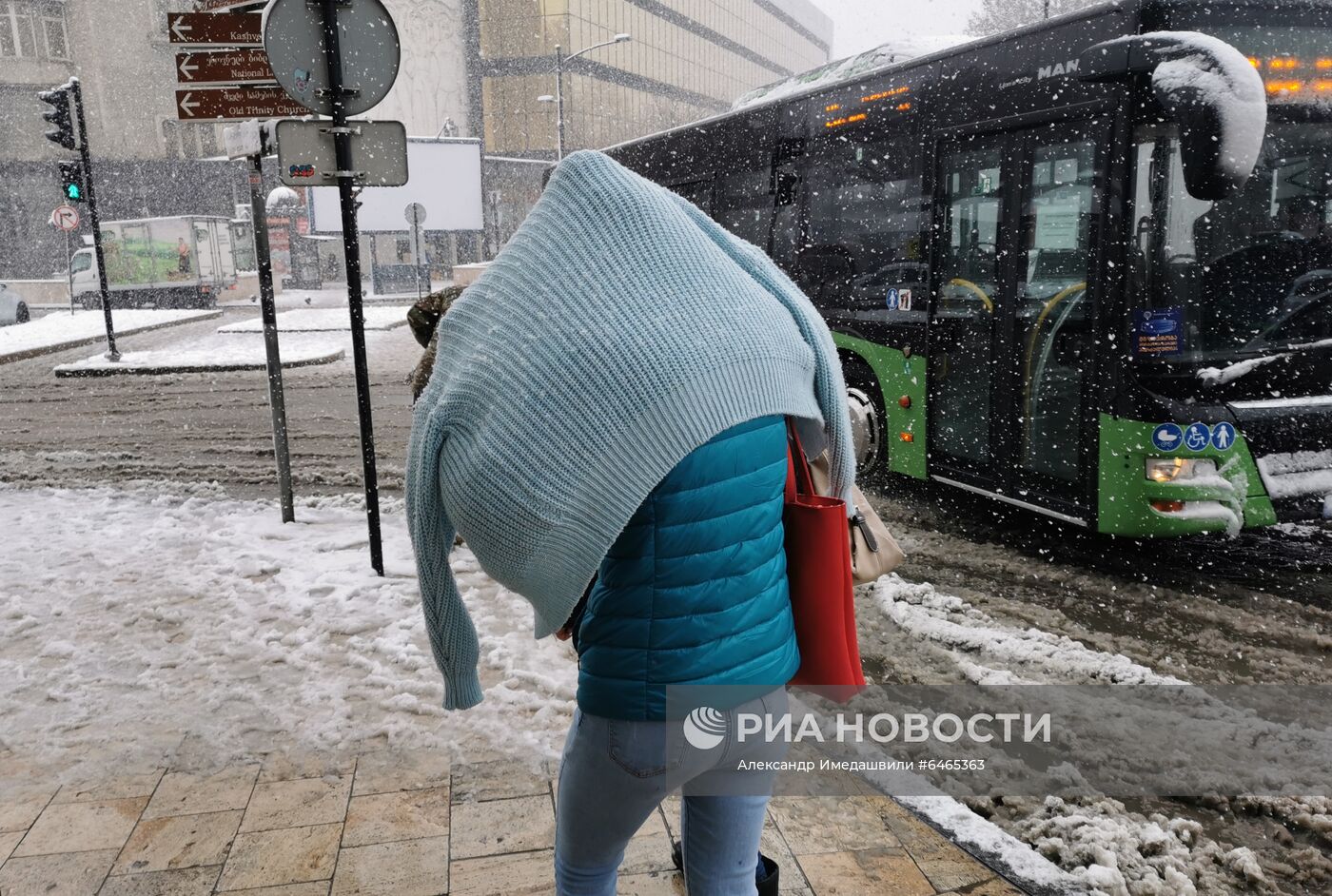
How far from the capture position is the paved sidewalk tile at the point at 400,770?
361cm

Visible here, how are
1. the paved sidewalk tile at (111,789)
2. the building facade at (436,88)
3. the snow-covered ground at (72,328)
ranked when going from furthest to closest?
1. the building facade at (436,88)
2. the snow-covered ground at (72,328)
3. the paved sidewalk tile at (111,789)

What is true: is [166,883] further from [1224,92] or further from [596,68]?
[596,68]

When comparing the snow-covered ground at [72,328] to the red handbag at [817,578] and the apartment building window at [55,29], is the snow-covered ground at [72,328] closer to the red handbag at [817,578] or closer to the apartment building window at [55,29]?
the apartment building window at [55,29]

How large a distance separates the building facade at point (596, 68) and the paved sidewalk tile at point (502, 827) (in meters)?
50.7

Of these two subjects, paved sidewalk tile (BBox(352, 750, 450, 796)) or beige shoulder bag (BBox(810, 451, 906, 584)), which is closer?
beige shoulder bag (BBox(810, 451, 906, 584))

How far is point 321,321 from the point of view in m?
25.2

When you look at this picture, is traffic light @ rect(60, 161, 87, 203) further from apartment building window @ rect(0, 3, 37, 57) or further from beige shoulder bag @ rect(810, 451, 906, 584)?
apartment building window @ rect(0, 3, 37, 57)

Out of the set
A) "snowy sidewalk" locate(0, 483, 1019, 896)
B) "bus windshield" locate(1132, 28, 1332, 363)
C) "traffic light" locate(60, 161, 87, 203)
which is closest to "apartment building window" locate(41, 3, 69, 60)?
"traffic light" locate(60, 161, 87, 203)

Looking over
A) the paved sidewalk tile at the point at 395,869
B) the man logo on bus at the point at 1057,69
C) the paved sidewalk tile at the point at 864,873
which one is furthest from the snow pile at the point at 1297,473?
the paved sidewalk tile at the point at 395,869

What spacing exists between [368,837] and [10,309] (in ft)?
94.6

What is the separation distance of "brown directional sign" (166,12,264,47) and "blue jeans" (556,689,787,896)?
5749 millimetres

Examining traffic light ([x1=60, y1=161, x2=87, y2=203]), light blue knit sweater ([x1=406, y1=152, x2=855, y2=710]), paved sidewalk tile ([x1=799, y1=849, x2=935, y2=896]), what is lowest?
paved sidewalk tile ([x1=799, y1=849, x2=935, y2=896])

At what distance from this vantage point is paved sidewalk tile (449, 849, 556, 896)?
298cm

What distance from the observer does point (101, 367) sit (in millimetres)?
16766
